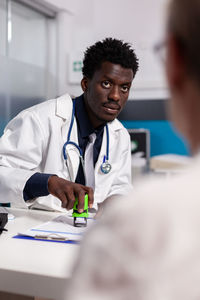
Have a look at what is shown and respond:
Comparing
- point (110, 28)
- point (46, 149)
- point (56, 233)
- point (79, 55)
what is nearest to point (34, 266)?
point (56, 233)

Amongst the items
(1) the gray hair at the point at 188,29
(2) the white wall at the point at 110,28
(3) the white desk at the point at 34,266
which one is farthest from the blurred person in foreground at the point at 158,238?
(2) the white wall at the point at 110,28

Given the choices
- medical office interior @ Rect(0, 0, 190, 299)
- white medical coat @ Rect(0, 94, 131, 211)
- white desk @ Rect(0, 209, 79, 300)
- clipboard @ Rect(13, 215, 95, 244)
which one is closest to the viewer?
white desk @ Rect(0, 209, 79, 300)

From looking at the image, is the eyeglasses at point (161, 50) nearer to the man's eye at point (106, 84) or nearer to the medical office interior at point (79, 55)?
the man's eye at point (106, 84)

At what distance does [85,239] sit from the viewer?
315 millimetres

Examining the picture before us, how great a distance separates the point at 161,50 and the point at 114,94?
1.14m

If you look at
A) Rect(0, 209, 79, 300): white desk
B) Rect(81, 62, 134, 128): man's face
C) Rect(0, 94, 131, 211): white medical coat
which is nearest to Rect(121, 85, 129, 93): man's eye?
Rect(81, 62, 134, 128): man's face

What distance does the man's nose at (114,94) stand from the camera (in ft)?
4.80

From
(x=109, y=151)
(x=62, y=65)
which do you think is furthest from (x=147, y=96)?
(x=109, y=151)

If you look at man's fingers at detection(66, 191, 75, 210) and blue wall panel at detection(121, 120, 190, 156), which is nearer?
man's fingers at detection(66, 191, 75, 210)

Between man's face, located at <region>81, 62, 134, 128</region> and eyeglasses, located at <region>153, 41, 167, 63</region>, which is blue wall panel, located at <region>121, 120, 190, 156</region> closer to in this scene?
man's face, located at <region>81, 62, 134, 128</region>

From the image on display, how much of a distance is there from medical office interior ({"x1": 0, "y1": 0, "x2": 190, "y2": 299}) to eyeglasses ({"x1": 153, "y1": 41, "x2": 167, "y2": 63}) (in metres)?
2.51

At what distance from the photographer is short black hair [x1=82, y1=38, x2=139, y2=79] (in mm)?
1492

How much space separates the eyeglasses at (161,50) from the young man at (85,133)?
40.1 inches

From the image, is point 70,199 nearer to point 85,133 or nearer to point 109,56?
point 85,133
